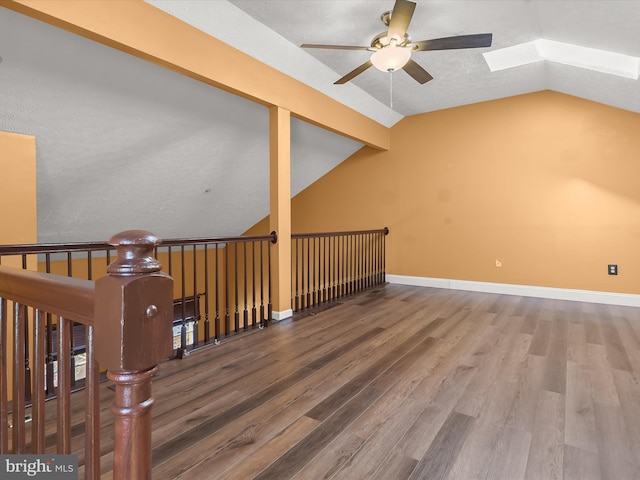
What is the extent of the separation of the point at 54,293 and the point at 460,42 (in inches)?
115

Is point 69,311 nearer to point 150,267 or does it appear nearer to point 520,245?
point 150,267

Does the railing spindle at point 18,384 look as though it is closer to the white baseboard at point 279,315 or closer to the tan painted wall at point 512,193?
the white baseboard at point 279,315

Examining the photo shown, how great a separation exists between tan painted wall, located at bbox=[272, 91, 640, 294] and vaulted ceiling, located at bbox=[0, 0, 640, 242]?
0.94 feet

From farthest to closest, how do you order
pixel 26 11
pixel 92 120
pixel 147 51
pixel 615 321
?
1. pixel 615 321
2. pixel 92 120
3. pixel 147 51
4. pixel 26 11

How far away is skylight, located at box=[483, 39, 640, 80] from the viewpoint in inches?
132

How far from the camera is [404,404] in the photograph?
6.61ft

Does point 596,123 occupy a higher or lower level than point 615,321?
higher

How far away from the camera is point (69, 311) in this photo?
0.72 m

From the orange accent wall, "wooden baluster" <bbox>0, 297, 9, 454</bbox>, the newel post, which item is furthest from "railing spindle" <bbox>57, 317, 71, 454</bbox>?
the orange accent wall

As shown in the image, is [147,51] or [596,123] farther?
[596,123]

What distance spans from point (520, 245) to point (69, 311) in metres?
5.36

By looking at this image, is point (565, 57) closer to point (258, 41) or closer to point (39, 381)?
point (258, 41)

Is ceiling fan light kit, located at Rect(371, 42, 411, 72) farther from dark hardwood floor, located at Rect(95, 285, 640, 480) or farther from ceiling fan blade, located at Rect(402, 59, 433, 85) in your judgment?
dark hardwood floor, located at Rect(95, 285, 640, 480)

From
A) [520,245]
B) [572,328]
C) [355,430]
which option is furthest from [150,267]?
[520,245]
